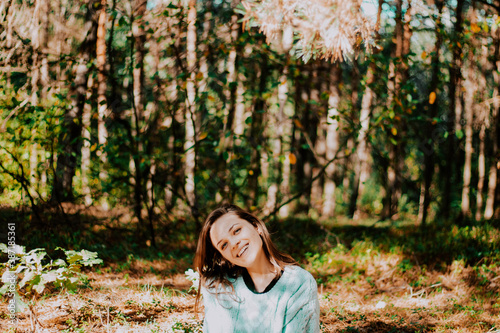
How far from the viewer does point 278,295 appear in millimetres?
2094

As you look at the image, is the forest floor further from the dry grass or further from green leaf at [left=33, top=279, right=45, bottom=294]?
green leaf at [left=33, top=279, right=45, bottom=294]

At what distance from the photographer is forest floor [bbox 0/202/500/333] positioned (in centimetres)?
356

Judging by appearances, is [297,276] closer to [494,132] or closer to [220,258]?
[220,258]

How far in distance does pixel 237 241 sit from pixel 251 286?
0.96 feet

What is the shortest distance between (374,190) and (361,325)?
1757 cm

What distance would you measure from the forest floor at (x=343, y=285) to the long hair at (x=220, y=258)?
1.00 m

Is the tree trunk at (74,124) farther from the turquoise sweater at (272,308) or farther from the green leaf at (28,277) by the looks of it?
the turquoise sweater at (272,308)

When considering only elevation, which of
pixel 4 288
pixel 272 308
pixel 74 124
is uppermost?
pixel 74 124

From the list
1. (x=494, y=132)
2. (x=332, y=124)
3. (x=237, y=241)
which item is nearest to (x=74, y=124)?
(x=332, y=124)

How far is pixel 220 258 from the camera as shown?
2348 millimetres

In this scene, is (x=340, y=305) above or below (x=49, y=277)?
below

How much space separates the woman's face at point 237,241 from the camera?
6.92ft

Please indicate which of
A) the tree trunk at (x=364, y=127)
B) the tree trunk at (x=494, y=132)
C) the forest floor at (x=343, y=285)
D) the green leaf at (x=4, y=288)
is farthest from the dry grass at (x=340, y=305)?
the tree trunk at (x=494, y=132)

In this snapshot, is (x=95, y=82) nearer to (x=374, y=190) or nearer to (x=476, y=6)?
(x=476, y=6)
